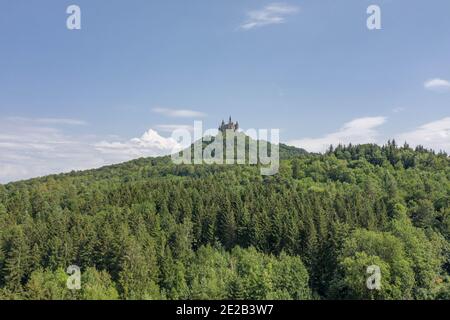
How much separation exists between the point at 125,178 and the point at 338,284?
118507 mm

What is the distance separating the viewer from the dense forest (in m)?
48.2

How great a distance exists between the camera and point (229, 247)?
6819 centimetres

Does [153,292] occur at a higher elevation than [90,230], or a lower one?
lower

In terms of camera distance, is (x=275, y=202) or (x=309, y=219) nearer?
(x=309, y=219)

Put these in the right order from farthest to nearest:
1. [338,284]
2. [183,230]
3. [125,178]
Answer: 1. [125,178]
2. [183,230]
3. [338,284]

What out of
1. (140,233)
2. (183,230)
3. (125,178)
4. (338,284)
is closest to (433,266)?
(338,284)

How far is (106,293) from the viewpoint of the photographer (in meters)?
43.7

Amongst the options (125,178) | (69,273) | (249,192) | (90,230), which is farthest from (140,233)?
(125,178)

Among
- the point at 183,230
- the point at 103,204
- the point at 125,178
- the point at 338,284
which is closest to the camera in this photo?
the point at 338,284

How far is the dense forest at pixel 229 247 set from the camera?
48.2 metres

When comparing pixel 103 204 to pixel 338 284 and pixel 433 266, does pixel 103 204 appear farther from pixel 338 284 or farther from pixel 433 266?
pixel 433 266

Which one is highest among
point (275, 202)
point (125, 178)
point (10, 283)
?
point (125, 178)

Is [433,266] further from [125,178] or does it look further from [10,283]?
[125,178]

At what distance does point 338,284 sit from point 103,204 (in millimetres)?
53717
